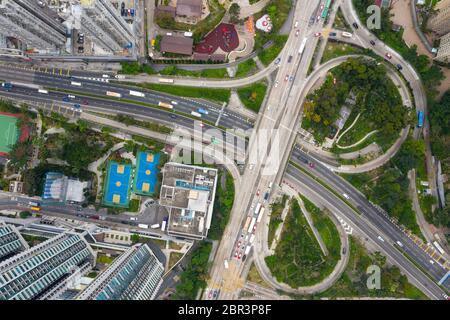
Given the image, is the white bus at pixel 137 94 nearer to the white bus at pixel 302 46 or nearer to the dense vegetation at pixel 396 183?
the white bus at pixel 302 46

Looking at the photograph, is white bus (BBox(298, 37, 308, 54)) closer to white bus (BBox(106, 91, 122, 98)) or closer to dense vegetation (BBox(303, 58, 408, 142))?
dense vegetation (BBox(303, 58, 408, 142))

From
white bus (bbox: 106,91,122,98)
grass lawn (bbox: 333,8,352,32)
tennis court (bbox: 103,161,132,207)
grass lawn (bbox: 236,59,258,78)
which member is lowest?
tennis court (bbox: 103,161,132,207)

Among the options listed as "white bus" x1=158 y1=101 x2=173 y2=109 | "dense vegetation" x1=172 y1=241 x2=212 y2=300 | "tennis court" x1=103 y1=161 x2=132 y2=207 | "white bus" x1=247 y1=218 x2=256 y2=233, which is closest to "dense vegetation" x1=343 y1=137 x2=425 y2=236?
"white bus" x1=247 y1=218 x2=256 y2=233

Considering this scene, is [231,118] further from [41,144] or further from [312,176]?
[41,144]

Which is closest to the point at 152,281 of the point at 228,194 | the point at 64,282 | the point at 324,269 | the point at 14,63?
the point at 64,282

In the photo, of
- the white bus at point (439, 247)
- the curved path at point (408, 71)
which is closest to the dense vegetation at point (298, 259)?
the white bus at point (439, 247)
